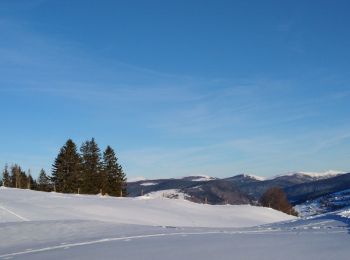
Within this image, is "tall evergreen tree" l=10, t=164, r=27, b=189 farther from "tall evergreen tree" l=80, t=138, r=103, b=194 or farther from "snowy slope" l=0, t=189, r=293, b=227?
"snowy slope" l=0, t=189, r=293, b=227

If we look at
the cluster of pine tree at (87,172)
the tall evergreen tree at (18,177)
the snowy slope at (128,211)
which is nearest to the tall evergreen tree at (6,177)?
the tall evergreen tree at (18,177)

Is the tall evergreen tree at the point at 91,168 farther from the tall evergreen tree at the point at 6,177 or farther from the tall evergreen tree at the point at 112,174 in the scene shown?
the tall evergreen tree at the point at 6,177

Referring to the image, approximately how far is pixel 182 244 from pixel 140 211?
1938 centimetres

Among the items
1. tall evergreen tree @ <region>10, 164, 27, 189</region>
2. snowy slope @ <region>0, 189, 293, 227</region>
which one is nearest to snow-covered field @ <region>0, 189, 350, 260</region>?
snowy slope @ <region>0, 189, 293, 227</region>

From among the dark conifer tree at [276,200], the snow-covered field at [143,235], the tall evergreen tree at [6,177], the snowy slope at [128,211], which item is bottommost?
the snow-covered field at [143,235]

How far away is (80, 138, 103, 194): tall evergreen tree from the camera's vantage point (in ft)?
222

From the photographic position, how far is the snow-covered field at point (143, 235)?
10.5 metres

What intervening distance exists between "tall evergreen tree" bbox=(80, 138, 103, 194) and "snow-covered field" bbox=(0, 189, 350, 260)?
1339 inches

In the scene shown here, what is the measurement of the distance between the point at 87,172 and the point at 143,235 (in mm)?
55332

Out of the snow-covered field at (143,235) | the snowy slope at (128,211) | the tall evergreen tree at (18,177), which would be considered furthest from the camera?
the tall evergreen tree at (18,177)

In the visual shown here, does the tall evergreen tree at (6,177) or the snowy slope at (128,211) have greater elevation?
the tall evergreen tree at (6,177)

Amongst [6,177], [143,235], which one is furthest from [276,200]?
[143,235]

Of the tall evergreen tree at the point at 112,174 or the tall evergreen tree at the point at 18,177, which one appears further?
the tall evergreen tree at the point at 18,177

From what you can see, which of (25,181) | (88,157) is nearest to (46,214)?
(88,157)
